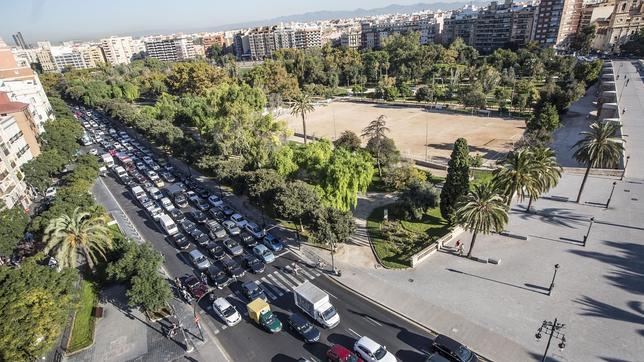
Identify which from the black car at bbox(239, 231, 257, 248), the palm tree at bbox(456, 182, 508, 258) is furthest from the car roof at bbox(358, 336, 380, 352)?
the black car at bbox(239, 231, 257, 248)

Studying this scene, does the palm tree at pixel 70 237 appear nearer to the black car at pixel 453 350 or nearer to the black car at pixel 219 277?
the black car at pixel 219 277

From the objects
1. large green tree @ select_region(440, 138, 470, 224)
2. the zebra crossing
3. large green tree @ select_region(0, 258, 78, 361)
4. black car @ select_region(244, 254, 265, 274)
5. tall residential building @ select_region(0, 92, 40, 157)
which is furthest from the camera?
tall residential building @ select_region(0, 92, 40, 157)

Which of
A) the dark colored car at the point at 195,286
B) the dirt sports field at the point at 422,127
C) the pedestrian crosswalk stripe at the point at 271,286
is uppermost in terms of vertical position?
the dark colored car at the point at 195,286

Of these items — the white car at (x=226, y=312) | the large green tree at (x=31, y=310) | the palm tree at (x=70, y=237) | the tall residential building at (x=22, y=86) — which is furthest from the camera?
the tall residential building at (x=22, y=86)

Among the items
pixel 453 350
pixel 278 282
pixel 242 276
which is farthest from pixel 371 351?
pixel 242 276

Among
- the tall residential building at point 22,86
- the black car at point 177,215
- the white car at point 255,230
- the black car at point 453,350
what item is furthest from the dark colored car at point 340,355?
the tall residential building at point 22,86

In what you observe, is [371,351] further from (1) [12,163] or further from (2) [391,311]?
(1) [12,163]

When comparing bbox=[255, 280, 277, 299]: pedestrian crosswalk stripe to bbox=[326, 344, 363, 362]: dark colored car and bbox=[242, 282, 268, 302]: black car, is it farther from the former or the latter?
bbox=[326, 344, 363, 362]: dark colored car
